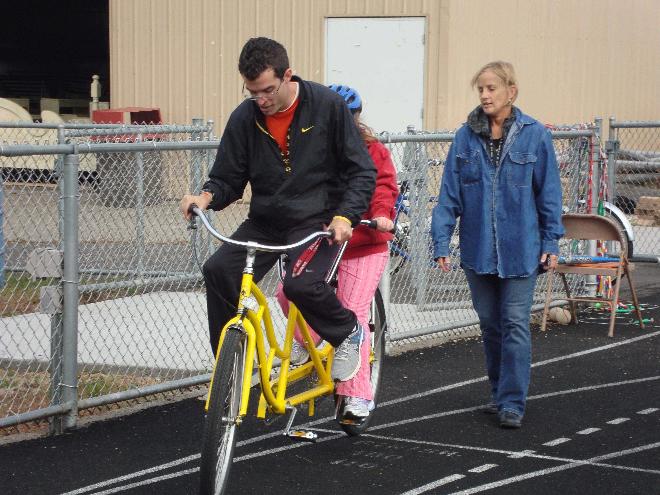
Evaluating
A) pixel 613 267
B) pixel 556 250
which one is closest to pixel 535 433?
pixel 556 250

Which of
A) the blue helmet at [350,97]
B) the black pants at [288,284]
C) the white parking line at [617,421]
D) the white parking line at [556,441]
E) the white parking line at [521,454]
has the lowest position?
the white parking line at [521,454]

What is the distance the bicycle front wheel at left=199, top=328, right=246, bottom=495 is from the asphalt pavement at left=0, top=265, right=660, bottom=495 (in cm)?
56

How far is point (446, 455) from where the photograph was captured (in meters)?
6.29

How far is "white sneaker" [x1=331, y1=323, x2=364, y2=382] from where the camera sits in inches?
243

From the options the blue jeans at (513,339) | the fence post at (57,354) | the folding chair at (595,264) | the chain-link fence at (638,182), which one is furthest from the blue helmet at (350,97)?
the chain-link fence at (638,182)

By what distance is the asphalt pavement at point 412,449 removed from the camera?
5797 mm

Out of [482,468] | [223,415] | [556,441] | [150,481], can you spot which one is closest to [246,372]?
[223,415]

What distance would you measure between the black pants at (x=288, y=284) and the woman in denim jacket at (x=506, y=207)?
4.06 ft

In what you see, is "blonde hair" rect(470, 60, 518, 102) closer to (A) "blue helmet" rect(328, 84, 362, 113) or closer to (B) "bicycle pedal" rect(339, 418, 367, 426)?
(A) "blue helmet" rect(328, 84, 362, 113)

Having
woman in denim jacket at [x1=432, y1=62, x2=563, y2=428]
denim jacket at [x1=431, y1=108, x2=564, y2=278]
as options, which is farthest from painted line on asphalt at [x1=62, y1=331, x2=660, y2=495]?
denim jacket at [x1=431, y1=108, x2=564, y2=278]

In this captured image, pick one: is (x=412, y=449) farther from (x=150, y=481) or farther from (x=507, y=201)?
(x=507, y=201)

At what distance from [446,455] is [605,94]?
18.0m

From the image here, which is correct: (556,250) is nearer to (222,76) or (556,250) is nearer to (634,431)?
(634,431)

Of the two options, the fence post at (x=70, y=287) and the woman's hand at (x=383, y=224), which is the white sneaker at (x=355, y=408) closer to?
the woman's hand at (x=383, y=224)
